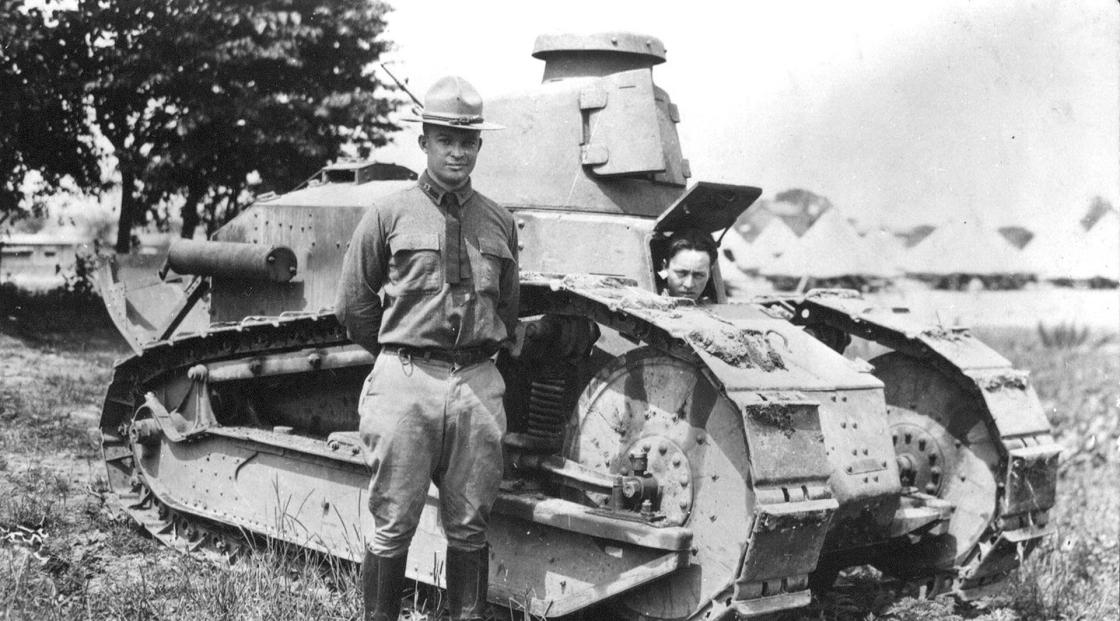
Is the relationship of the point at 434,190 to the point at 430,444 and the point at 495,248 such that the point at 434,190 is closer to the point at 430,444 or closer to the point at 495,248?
the point at 495,248

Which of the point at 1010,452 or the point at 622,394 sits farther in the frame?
the point at 1010,452

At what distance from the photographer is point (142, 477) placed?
7.86 metres

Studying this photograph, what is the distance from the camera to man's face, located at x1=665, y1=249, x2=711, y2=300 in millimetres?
6113

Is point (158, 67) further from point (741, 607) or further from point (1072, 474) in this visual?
point (1072, 474)

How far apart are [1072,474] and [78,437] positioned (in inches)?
328

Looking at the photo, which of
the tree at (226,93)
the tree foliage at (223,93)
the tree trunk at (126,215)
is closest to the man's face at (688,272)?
the tree at (226,93)

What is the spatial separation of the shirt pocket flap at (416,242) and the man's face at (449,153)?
0.84ft

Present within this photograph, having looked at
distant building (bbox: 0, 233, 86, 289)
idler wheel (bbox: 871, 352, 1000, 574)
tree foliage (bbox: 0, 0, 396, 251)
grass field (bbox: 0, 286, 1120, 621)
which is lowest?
grass field (bbox: 0, 286, 1120, 621)

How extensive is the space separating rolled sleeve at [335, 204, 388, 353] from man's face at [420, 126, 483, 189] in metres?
0.34

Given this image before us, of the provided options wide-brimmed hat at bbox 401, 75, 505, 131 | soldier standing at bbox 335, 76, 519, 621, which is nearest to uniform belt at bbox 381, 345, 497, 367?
soldier standing at bbox 335, 76, 519, 621

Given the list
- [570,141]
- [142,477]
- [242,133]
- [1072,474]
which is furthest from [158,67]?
[1072,474]

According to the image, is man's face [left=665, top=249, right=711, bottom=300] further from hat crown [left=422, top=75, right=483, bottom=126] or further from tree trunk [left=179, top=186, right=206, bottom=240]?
tree trunk [left=179, top=186, right=206, bottom=240]

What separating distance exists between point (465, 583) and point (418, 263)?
1471 mm

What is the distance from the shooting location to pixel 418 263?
5059 mm
